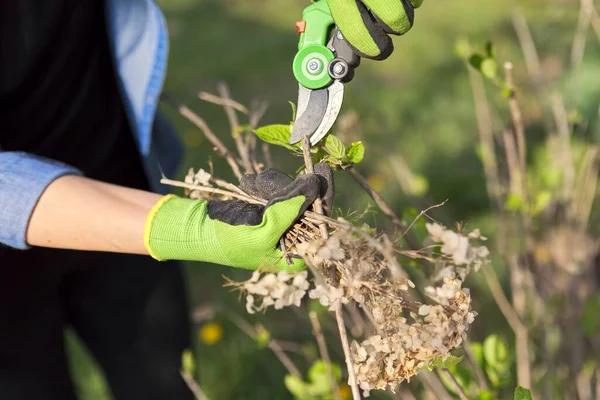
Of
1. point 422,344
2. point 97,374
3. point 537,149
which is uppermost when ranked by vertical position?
point 422,344

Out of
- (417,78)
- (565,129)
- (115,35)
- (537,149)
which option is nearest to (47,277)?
(115,35)

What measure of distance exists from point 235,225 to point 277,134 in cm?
16

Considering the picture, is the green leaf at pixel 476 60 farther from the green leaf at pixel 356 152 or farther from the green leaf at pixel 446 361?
the green leaf at pixel 446 361

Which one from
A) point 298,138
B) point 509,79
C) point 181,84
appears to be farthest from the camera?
point 181,84

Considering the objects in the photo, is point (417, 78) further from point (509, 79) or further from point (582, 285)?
point (509, 79)

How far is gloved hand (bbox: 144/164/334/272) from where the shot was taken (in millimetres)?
917

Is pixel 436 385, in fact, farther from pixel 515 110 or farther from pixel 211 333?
pixel 211 333

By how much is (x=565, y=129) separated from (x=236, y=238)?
44.3 inches

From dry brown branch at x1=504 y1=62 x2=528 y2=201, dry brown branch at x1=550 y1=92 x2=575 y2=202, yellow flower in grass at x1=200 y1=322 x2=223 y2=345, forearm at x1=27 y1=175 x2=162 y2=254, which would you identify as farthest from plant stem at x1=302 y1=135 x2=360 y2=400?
yellow flower in grass at x1=200 y1=322 x2=223 y2=345

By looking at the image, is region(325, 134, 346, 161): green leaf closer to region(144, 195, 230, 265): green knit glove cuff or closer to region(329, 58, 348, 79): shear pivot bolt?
region(329, 58, 348, 79): shear pivot bolt

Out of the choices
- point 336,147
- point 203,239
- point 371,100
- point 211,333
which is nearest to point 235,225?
point 203,239

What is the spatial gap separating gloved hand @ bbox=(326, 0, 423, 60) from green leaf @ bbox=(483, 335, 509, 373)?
584 mm

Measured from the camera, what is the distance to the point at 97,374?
2350 mm

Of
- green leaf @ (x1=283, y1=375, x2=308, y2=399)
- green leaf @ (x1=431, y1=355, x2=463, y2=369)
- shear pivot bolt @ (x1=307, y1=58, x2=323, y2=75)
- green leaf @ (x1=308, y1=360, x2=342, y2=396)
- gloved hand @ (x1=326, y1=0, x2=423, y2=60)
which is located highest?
gloved hand @ (x1=326, y1=0, x2=423, y2=60)
